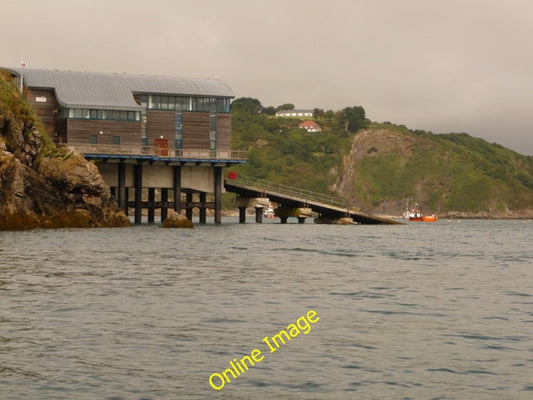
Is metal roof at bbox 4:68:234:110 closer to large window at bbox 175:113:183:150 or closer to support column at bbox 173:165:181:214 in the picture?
large window at bbox 175:113:183:150

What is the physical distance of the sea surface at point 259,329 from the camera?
18.7m

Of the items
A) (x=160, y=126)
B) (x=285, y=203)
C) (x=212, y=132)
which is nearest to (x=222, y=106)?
(x=212, y=132)

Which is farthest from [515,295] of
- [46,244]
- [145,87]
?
[145,87]

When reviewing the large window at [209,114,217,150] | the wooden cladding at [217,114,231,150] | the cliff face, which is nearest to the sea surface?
the cliff face

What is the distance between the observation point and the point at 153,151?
10356 centimetres

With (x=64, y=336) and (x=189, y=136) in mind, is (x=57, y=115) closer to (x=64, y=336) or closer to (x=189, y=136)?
(x=189, y=136)

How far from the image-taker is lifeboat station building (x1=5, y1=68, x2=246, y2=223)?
327 ft

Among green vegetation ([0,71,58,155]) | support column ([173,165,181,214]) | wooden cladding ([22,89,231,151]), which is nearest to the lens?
green vegetation ([0,71,58,155])

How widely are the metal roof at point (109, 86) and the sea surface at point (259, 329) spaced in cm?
5493

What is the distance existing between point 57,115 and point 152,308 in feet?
250

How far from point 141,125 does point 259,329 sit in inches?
3174

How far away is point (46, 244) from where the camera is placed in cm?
5850

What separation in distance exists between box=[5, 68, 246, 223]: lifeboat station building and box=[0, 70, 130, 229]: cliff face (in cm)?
943

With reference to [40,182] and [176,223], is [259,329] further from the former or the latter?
[176,223]
